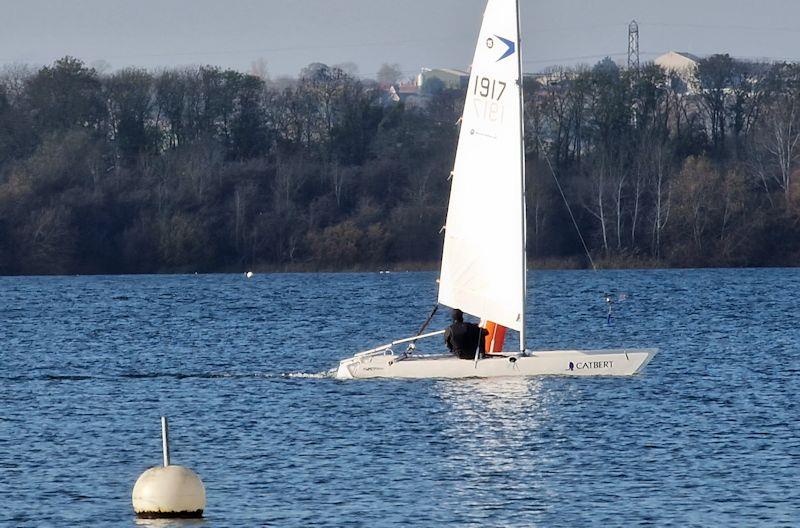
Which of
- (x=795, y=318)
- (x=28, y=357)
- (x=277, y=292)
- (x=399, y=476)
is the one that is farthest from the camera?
(x=277, y=292)

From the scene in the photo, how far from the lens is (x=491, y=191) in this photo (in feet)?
120

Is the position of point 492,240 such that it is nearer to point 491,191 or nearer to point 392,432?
point 491,191

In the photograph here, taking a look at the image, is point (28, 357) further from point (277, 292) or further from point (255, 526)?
point (277, 292)

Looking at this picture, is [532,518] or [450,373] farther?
[450,373]

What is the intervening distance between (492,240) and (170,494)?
16.3 metres

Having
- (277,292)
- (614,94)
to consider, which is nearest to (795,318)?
(277,292)

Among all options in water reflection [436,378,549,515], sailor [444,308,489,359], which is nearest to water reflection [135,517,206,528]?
water reflection [436,378,549,515]

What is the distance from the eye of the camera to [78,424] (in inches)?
1257

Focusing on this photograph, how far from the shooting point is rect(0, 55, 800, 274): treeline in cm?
11788

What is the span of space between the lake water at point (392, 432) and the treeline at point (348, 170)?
193 ft

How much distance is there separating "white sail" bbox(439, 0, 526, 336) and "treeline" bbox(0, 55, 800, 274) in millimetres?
80049

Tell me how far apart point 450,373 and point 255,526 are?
14.0m

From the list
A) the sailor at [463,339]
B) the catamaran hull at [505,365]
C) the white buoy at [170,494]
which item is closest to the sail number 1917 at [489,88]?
the sailor at [463,339]

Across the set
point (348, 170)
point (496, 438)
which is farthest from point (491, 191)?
point (348, 170)
